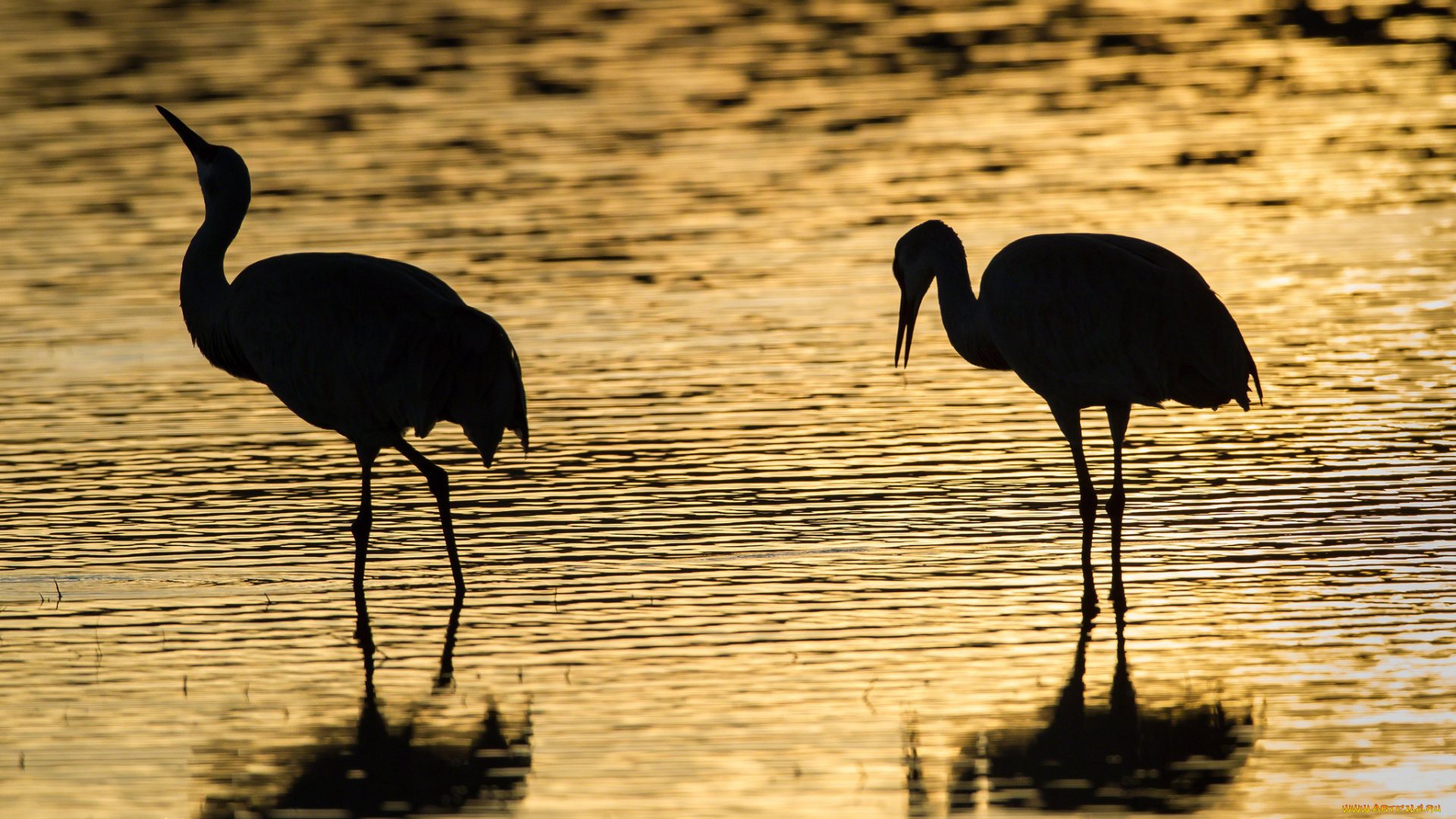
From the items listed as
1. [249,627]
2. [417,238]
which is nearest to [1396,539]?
[249,627]

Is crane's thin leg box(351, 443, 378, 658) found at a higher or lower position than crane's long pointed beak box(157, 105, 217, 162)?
lower

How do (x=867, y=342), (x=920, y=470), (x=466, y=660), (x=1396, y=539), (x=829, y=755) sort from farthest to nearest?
(x=867, y=342), (x=920, y=470), (x=1396, y=539), (x=466, y=660), (x=829, y=755)

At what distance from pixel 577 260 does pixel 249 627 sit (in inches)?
343

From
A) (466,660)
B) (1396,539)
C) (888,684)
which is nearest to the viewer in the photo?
(888,684)

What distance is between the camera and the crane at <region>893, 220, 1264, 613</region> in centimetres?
987

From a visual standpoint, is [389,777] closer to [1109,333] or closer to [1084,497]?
[1084,497]

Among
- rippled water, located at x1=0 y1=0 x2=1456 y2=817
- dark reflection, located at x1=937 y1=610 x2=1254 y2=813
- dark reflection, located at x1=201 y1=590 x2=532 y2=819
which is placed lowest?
rippled water, located at x1=0 y1=0 x2=1456 y2=817

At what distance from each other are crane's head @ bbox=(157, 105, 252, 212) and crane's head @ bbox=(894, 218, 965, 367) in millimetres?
3506

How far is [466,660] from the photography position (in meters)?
8.41

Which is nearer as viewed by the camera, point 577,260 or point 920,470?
point 920,470

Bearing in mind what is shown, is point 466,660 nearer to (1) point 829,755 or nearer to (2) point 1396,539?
(1) point 829,755

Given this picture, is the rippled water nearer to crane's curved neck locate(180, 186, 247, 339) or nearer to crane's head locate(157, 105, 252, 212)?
crane's curved neck locate(180, 186, 247, 339)

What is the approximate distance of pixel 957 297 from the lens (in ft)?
36.3

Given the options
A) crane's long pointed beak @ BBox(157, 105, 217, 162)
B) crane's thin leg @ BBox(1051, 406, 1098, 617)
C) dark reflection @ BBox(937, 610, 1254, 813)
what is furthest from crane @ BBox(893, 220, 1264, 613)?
crane's long pointed beak @ BBox(157, 105, 217, 162)
